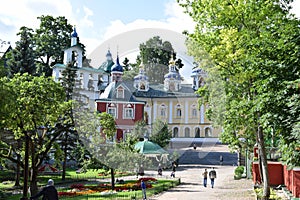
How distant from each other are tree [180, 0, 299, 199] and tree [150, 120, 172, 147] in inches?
559

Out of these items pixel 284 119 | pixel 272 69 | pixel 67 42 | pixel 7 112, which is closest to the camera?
pixel 284 119

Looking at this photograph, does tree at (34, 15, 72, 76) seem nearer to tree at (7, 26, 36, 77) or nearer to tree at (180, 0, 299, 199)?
tree at (7, 26, 36, 77)

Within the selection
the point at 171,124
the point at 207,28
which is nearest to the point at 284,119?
the point at 207,28

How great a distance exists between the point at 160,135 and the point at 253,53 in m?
25.6

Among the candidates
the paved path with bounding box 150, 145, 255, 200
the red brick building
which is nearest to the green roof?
the red brick building

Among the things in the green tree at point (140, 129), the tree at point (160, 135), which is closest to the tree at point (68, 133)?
the green tree at point (140, 129)

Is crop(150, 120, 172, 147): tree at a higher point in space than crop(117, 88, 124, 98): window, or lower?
lower

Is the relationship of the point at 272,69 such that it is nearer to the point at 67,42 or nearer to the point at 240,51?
the point at 240,51

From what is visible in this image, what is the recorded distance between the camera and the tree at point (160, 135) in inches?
1395

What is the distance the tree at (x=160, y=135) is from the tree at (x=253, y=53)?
14.2 meters

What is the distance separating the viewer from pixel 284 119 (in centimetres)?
1057

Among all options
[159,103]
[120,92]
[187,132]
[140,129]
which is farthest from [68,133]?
[187,132]

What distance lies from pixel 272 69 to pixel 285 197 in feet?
25.7

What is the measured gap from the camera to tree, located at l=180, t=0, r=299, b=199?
10984mm
